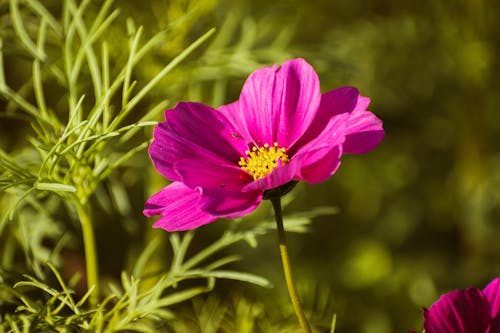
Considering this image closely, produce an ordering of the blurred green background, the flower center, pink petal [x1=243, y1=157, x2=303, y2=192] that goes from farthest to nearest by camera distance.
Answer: the blurred green background
the flower center
pink petal [x1=243, y1=157, x2=303, y2=192]

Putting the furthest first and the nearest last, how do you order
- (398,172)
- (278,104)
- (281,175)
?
1. (398,172)
2. (278,104)
3. (281,175)

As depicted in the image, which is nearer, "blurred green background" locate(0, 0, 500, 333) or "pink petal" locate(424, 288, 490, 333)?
"pink petal" locate(424, 288, 490, 333)

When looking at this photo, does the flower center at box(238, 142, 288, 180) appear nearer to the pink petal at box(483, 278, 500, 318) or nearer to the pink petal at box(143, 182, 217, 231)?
the pink petal at box(143, 182, 217, 231)

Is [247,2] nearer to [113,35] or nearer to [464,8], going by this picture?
[464,8]

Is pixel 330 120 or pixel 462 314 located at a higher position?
pixel 330 120

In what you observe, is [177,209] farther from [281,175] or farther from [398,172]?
[398,172]

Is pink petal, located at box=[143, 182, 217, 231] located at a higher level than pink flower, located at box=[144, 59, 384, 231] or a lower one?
lower

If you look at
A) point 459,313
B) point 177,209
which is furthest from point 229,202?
point 459,313

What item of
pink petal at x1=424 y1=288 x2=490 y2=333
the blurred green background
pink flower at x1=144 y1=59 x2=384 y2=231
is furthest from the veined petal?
the blurred green background
